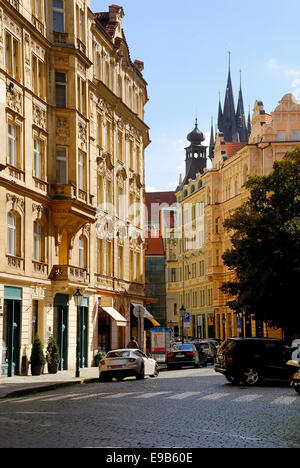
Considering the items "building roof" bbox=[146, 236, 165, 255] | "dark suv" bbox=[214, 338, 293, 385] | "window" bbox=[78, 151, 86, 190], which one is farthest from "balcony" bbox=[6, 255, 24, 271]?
"building roof" bbox=[146, 236, 165, 255]

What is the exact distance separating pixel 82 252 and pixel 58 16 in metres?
12.1

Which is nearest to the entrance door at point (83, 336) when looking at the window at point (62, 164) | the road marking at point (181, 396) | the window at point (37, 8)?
the window at point (62, 164)

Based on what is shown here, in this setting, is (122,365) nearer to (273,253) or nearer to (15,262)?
(15,262)

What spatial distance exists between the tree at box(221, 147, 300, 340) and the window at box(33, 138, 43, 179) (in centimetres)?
1339

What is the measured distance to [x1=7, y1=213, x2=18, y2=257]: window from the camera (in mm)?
34094

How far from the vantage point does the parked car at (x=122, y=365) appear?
109 feet

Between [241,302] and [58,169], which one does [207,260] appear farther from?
[58,169]

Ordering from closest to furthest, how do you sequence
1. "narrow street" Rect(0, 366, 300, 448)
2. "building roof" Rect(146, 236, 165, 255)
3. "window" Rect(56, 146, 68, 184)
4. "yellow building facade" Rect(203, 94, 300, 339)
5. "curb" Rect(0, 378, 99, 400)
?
"narrow street" Rect(0, 366, 300, 448) → "curb" Rect(0, 378, 99, 400) → "window" Rect(56, 146, 68, 184) → "yellow building facade" Rect(203, 94, 300, 339) → "building roof" Rect(146, 236, 165, 255)

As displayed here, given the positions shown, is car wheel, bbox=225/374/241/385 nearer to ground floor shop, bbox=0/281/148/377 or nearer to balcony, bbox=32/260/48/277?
ground floor shop, bbox=0/281/148/377

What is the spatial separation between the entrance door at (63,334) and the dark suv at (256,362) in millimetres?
12572

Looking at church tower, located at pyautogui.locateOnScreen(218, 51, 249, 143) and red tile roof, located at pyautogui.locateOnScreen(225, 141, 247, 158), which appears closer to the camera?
red tile roof, located at pyautogui.locateOnScreen(225, 141, 247, 158)

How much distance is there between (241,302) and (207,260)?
54.1 m

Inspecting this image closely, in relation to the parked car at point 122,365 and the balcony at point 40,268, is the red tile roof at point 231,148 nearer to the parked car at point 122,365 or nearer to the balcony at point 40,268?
the balcony at point 40,268

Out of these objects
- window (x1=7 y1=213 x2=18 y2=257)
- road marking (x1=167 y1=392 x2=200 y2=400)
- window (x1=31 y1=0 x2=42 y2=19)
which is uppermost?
window (x1=31 y1=0 x2=42 y2=19)
